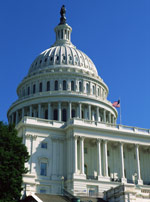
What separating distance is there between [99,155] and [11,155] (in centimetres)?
2771

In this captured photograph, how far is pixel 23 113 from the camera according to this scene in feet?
313

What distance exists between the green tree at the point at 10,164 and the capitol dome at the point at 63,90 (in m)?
39.5

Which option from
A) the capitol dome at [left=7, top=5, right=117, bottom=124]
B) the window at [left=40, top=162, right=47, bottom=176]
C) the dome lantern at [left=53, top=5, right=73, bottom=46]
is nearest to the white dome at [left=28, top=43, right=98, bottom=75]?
the capitol dome at [left=7, top=5, right=117, bottom=124]

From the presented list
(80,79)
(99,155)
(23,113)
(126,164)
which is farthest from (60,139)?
(80,79)

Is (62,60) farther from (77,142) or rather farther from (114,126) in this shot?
(77,142)

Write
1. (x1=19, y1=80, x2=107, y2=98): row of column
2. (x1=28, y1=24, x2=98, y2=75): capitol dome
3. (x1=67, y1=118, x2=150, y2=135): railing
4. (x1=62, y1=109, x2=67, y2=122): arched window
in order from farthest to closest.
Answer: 1. (x1=28, y1=24, x2=98, y2=75): capitol dome
2. (x1=19, y1=80, x2=107, y2=98): row of column
3. (x1=62, y1=109, x2=67, y2=122): arched window
4. (x1=67, y1=118, x2=150, y2=135): railing

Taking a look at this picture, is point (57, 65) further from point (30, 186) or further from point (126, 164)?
point (30, 186)

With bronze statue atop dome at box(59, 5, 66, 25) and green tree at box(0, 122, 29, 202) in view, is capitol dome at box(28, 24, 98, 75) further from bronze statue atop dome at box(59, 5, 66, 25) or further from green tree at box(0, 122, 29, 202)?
green tree at box(0, 122, 29, 202)

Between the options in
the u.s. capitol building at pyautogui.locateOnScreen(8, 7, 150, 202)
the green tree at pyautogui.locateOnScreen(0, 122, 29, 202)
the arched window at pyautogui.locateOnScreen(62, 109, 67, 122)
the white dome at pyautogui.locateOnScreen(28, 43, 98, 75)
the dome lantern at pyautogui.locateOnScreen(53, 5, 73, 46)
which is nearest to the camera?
the green tree at pyautogui.locateOnScreen(0, 122, 29, 202)

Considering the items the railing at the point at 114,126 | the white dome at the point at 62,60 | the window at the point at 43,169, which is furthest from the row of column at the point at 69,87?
the window at the point at 43,169

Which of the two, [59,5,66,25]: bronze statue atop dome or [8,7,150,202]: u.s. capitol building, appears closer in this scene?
[8,7,150,202]: u.s. capitol building

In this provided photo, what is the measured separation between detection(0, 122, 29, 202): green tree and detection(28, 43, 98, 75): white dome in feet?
177

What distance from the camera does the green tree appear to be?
4581cm

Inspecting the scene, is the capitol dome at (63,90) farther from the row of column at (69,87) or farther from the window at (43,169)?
the window at (43,169)
